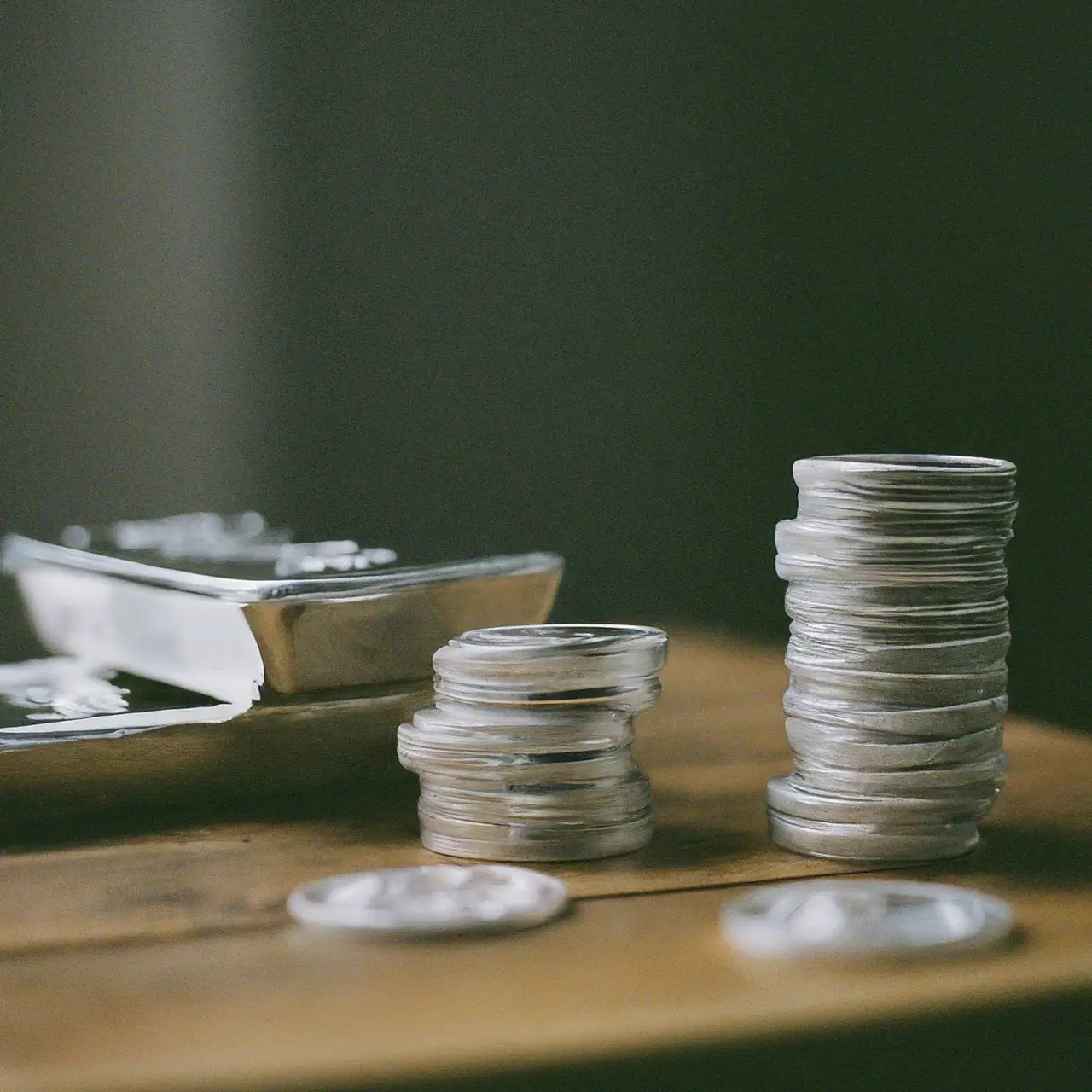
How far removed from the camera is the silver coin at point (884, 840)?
937 millimetres

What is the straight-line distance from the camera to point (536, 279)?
237 cm

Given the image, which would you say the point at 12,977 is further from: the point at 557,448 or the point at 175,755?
the point at 557,448

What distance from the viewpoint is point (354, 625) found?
1102mm

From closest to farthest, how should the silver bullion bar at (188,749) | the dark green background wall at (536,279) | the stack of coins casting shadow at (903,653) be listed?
1. the stack of coins casting shadow at (903,653)
2. the silver bullion bar at (188,749)
3. the dark green background wall at (536,279)

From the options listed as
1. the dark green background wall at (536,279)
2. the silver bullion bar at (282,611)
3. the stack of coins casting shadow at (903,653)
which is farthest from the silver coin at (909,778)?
the dark green background wall at (536,279)

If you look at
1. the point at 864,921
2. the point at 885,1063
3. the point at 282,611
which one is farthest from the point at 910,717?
the point at 282,611

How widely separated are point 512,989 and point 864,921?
7.8 inches

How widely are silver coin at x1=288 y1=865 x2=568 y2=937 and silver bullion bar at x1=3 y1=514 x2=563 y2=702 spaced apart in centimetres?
23

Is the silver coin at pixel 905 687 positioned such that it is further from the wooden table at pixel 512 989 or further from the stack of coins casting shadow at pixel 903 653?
the wooden table at pixel 512 989

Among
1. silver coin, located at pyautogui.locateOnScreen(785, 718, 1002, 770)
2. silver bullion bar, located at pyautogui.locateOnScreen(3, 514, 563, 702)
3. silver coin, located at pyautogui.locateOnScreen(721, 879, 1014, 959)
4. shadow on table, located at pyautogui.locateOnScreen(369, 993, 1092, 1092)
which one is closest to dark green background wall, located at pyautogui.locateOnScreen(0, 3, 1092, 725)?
silver bullion bar, located at pyautogui.locateOnScreen(3, 514, 563, 702)

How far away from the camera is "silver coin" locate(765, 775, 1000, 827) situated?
3.06 feet

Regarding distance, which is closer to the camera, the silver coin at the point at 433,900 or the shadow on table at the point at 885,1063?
the shadow on table at the point at 885,1063

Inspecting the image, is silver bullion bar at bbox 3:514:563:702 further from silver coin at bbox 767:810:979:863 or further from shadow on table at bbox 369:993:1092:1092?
shadow on table at bbox 369:993:1092:1092

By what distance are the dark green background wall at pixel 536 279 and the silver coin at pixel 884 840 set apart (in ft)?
2.79
